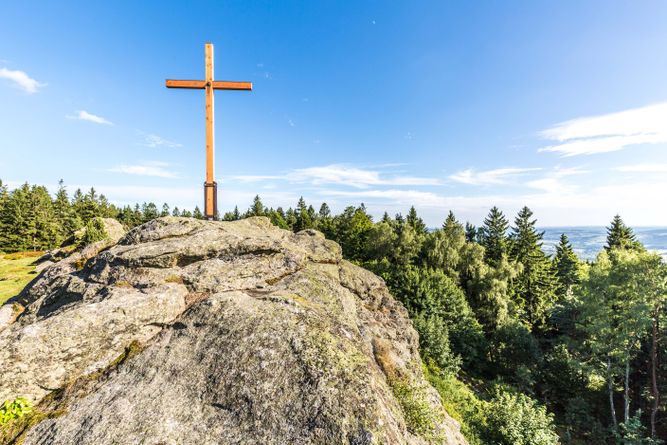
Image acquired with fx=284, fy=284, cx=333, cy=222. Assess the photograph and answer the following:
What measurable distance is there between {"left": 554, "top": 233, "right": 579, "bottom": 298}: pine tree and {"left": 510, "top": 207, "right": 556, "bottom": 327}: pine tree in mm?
6753

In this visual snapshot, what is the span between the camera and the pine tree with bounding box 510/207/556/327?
51000mm

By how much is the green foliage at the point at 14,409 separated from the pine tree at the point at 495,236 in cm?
6109

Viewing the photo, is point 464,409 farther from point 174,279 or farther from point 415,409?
point 174,279

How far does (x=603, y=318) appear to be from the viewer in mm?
29375

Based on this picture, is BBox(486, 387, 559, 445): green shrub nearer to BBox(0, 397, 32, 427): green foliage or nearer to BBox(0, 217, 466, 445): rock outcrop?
BBox(0, 217, 466, 445): rock outcrop

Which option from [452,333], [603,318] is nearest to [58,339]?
[452,333]

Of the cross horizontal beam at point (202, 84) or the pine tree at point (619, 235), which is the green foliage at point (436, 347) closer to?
the cross horizontal beam at point (202, 84)

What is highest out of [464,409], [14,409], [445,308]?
[14,409]

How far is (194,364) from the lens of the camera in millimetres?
6789

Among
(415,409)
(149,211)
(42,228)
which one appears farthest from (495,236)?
(149,211)

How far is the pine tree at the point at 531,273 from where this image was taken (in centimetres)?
5100

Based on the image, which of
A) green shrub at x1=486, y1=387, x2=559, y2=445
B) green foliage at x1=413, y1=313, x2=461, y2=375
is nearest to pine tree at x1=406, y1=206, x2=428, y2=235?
green foliage at x1=413, y1=313, x2=461, y2=375

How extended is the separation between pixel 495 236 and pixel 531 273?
9330 millimetres

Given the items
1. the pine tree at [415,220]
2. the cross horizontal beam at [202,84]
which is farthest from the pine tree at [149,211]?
the cross horizontal beam at [202,84]
